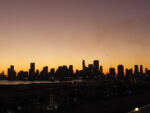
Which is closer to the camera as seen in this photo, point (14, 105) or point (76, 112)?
point (76, 112)

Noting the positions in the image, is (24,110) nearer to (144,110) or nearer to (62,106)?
(62,106)

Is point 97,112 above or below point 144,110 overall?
below

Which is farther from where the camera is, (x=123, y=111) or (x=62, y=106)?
(x=62, y=106)

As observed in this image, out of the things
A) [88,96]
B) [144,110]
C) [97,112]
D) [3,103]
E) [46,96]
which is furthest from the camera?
[88,96]

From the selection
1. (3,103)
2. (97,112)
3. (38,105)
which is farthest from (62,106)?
(3,103)

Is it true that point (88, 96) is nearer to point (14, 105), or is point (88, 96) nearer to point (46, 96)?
point (46, 96)

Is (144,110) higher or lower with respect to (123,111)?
higher

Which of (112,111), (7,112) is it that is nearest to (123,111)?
(112,111)

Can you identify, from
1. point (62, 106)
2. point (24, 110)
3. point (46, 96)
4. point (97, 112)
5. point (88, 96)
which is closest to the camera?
point (97, 112)

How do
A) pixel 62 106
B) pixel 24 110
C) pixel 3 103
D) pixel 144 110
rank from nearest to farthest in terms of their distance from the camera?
pixel 144 110 < pixel 24 110 < pixel 62 106 < pixel 3 103
